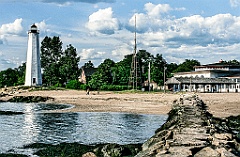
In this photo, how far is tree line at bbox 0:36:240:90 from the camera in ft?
266

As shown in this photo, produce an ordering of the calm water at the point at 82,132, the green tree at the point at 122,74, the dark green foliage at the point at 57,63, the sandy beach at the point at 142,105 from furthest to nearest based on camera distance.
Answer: the dark green foliage at the point at 57,63 < the green tree at the point at 122,74 < the sandy beach at the point at 142,105 < the calm water at the point at 82,132

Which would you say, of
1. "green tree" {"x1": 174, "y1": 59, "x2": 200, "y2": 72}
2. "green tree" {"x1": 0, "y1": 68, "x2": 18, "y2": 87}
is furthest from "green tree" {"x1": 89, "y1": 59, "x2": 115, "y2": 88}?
"green tree" {"x1": 0, "y1": 68, "x2": 18, "y2": 87}

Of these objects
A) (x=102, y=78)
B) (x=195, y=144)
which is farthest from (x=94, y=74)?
(x=195, y=144)

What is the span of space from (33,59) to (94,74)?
1178 cm

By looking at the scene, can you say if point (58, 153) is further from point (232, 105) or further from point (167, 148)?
point (232, 105)

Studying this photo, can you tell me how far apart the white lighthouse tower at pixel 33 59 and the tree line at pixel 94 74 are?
6.31m

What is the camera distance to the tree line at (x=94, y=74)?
8106 centimetres

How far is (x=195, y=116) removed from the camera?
21.4 m

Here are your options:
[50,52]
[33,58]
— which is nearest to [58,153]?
[33,58]

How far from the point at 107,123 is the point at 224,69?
6499 cm

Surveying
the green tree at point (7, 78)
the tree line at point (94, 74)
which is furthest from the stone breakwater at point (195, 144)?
the green tree at point (7, 78)

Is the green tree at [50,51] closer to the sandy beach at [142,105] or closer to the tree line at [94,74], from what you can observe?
the tree line at [94,74]

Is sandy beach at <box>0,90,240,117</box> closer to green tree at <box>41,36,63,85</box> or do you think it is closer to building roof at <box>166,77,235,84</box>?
building roof at <box>166,77,235,84</box>

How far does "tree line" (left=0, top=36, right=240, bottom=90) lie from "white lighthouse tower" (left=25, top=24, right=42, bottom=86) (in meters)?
6.31
